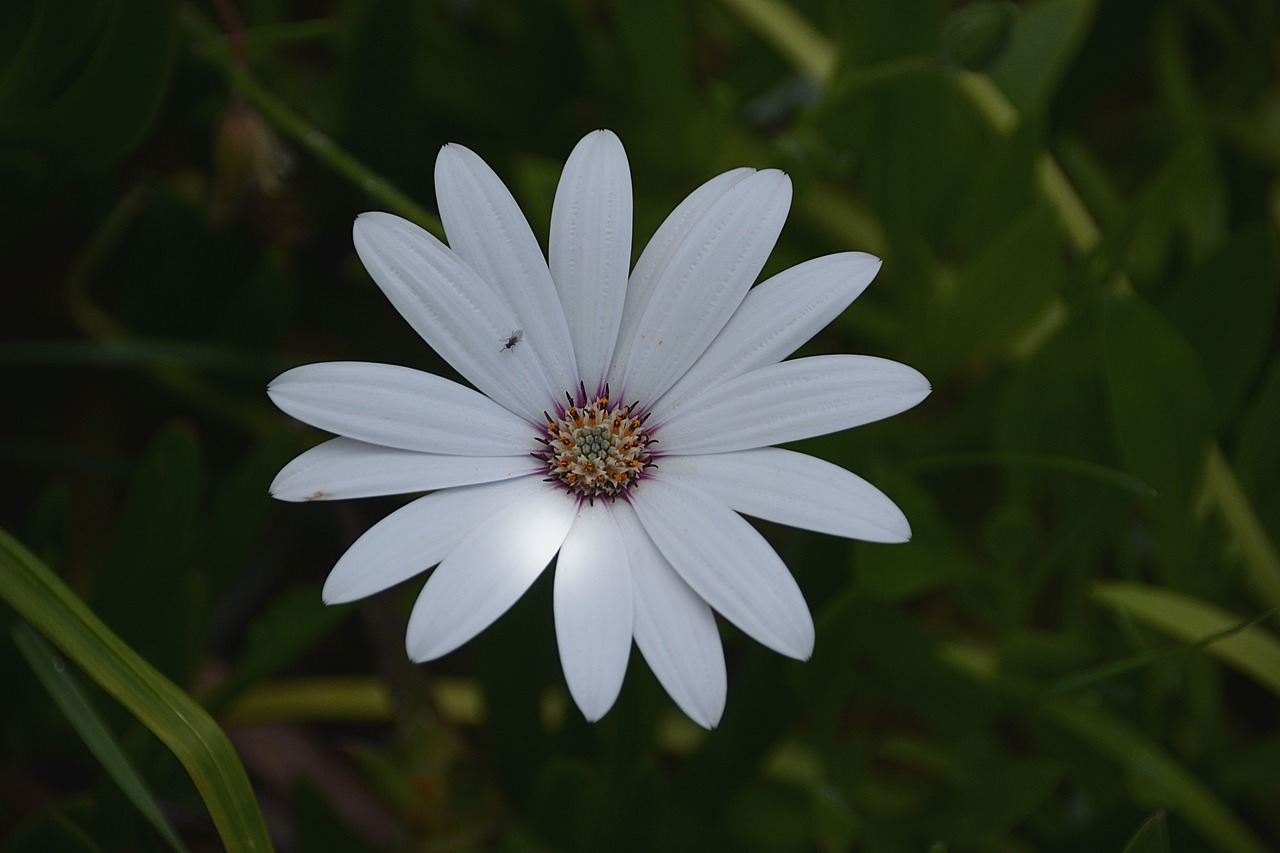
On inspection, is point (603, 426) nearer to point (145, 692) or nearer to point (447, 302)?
point (447, 302)

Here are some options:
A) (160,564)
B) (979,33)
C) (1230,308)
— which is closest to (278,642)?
(160,564)

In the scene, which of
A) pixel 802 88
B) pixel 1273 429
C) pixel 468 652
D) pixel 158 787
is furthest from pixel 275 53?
pixel 1273 429

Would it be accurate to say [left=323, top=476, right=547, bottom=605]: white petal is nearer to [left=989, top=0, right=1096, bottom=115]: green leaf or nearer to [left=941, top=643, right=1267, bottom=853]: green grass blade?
[left=941, top=643, right=1267, bottom=853]: green grass blade

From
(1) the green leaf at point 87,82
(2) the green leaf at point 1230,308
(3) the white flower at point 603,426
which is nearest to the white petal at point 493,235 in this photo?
(3) the white flower at point 603,426

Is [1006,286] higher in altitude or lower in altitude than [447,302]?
higher

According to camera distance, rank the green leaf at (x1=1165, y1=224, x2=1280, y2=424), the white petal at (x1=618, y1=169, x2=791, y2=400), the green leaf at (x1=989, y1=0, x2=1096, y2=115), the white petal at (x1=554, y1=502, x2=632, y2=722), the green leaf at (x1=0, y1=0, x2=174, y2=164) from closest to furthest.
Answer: the white petal at (x1=554, y1=502, x2=632, y2=722) → the white petal at (x1=618, y1=169, x2=791, y2=400) → the green leaf at (x1=0, y1=0, x2=174, y2=164) → the green leaf at (x1=1165, y1=224, x2=1280, y2=424) → the green leaf at (x1=989, y1=0, x2=1096, y2=115)

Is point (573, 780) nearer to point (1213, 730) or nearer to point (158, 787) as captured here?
point (158, 787)

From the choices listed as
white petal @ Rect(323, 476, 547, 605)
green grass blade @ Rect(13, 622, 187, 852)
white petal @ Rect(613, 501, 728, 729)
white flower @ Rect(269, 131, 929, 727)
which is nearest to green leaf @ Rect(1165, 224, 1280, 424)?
white flower @ Rect(269, 131, 929, 727)
